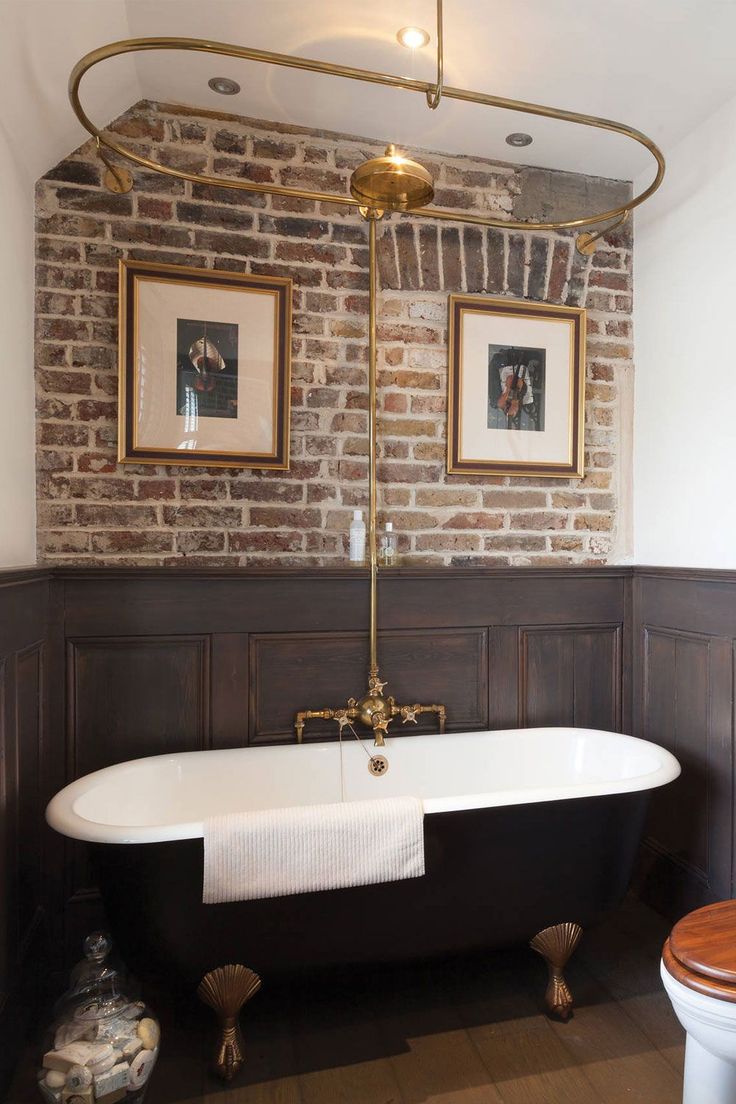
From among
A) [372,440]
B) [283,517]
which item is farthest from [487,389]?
[283,517]

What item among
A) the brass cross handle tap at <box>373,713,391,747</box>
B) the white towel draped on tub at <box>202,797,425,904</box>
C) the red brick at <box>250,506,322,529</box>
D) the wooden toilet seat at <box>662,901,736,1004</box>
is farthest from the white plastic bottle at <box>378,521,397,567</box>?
the wooden toilet seat at <box>662,901,736,1004</box>

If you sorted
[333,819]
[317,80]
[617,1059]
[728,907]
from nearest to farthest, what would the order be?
[728,907] → [333,819] → [617,1059] → [317,80]

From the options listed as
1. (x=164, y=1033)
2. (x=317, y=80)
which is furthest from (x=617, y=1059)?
(x=317, y=80)

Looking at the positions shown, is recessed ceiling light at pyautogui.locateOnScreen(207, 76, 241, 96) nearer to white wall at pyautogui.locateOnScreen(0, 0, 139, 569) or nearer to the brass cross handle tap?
white wall at pyautogui.locateOnScreen(0, 0, 139, 569)

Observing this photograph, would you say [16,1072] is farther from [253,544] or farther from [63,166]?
[63,166]

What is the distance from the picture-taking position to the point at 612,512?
2.62m

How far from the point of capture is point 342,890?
1605 mm

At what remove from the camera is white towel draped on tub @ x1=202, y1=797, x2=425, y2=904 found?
1.50 meters

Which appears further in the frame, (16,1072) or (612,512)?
(612,512)

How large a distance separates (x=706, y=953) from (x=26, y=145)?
2531mm

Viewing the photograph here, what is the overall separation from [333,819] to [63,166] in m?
2.07

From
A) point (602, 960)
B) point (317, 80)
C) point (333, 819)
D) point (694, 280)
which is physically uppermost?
point (317, 80)

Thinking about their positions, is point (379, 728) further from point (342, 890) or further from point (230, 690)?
point (342, 890)

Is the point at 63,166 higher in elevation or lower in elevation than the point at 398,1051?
higher
